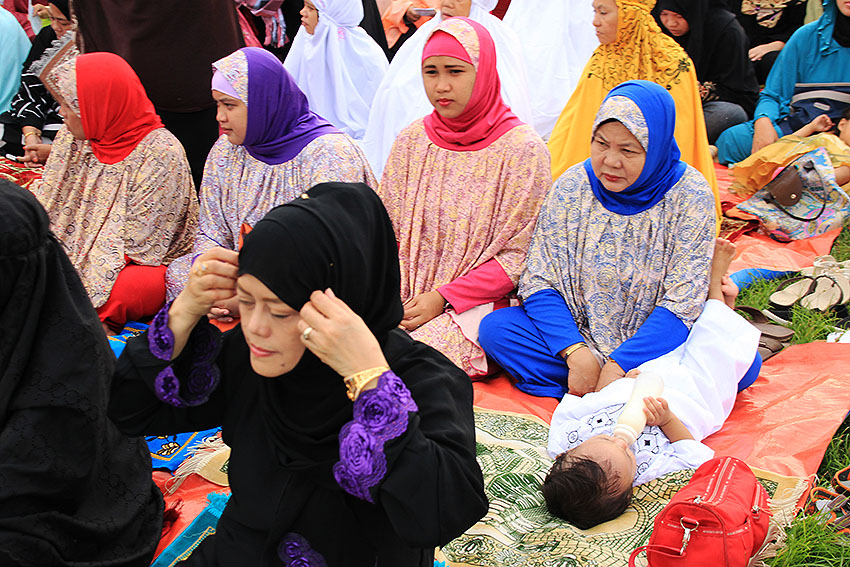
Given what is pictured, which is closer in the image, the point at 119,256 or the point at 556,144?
the point at 119,256

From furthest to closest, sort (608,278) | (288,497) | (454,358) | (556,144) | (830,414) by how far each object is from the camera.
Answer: (556,144) < (454,358) < (608,278) < (830,414) < (288,497)

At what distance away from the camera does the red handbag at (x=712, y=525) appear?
1797 mm

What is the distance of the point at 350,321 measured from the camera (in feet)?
3.96

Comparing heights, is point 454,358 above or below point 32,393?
below

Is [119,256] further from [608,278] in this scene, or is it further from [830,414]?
[830,414]

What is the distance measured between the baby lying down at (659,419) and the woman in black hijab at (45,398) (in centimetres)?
118

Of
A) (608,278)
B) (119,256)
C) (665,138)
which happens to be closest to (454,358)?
(608,278)

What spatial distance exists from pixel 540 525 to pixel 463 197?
148 centimetres

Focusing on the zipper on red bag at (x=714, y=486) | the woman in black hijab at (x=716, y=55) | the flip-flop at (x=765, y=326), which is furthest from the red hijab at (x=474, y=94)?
the woman in black hijab at (x=716, y=55)

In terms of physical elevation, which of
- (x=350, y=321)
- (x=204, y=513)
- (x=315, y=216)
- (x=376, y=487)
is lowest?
(x=204, y=513)

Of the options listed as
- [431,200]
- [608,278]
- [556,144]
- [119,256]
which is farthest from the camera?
[556,144]

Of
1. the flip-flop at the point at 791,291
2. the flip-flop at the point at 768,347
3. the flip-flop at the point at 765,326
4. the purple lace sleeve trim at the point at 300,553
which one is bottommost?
the flip-flop at the point at 768,347

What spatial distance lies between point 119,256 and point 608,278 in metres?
2.20

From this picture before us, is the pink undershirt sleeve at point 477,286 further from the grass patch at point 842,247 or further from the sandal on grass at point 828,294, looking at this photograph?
the grass patch at point 842,247
